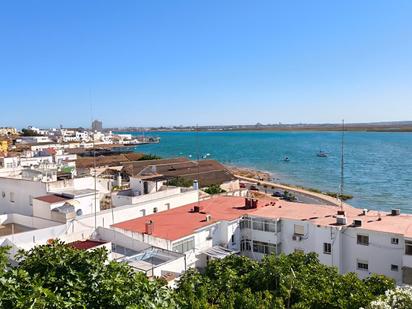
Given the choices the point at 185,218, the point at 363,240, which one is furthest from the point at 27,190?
the point at 363,240

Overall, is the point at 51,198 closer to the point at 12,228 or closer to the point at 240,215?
the point at 12,228

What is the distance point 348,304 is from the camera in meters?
10.6

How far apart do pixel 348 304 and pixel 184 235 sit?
1219 centimetres

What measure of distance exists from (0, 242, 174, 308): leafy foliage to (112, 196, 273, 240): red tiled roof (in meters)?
11.6

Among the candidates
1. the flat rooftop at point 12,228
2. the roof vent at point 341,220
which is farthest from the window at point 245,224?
the flat rooftop at point 12,228

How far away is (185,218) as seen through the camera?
25.7 metres

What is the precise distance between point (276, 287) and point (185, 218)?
13.8 m

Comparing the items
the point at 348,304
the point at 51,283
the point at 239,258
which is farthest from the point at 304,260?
the point at 51,283

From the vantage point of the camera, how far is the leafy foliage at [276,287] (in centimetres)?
1057

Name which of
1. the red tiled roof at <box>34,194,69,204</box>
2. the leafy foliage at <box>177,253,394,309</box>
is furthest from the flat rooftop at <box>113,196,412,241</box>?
the leafy foliage at <box>177,253,394,309</box>

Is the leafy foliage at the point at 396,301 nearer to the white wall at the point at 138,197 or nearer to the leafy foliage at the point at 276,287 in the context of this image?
the leafy foliage at the point at 276,287

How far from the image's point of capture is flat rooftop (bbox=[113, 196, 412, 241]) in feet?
71.9

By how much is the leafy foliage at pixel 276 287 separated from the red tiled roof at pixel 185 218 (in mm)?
→ 8461

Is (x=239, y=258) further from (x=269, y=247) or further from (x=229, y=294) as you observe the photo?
(x=269, y=247)
